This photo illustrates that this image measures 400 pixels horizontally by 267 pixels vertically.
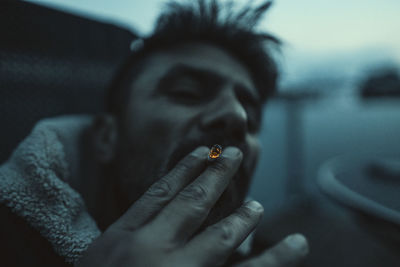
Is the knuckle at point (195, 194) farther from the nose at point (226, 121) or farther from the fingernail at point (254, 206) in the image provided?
the nose at point (226, 121)

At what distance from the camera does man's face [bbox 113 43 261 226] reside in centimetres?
62

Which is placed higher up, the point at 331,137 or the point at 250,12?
the point at 250,12

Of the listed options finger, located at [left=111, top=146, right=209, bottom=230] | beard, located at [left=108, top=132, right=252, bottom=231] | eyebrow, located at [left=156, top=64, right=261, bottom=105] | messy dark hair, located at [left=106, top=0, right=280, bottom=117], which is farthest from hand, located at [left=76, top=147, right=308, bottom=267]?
messy dark hair, located at [left=106, top=0, right=280, bottom=117]

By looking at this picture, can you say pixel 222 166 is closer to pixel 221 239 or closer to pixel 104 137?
pixel 221 239

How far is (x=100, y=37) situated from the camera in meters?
1.03

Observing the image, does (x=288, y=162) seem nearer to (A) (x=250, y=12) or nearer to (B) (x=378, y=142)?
(B) (x=378, y=142)

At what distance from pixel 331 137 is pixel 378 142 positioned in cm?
52

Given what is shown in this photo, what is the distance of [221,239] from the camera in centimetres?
34

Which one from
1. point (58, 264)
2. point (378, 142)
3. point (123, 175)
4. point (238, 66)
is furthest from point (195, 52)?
point (378, 142)

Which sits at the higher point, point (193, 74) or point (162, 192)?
point (193, 74)

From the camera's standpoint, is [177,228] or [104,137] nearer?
[177,228]

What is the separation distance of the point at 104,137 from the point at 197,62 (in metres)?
0.46

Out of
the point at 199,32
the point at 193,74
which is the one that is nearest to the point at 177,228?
the point at 193,74

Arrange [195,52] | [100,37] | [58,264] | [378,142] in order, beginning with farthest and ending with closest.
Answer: [378,142]
[100,37]
[195,52]
[58,264]
